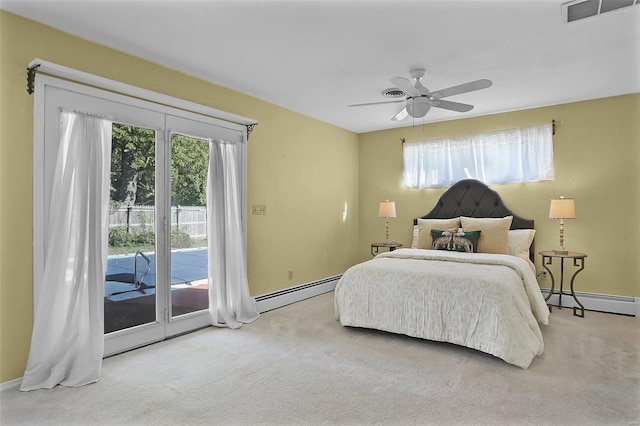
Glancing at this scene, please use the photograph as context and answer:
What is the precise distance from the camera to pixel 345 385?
2537mm

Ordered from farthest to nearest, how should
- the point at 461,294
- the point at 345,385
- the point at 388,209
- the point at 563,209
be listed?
the point at 388,209 < the point at 563,209 < the point at 461,294 < the point at 345,385

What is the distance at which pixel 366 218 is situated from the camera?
629 centimetres

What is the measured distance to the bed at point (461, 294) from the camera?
9.64 feet

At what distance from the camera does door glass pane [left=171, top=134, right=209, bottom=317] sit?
140 inches

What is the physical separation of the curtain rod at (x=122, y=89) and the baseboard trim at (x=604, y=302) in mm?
4366

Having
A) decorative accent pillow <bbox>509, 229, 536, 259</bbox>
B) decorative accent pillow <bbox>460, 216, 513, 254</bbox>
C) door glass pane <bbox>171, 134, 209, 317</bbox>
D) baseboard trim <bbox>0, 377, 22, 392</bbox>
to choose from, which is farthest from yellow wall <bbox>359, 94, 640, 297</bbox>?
baseboard trim <bbox>0, 377, 22, 392</bbox>

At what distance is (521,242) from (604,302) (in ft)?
3.77

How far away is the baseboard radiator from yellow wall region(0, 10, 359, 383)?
0.09 metres

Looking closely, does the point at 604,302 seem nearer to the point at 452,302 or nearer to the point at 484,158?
the point at 484,158

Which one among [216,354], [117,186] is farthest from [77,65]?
[216,354]

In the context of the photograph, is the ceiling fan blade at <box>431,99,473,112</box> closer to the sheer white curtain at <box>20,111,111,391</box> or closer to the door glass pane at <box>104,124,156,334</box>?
the door glass pane at <box>104,124,156,334</box>

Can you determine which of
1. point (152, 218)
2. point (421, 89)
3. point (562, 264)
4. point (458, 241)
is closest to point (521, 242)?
point (562, 264)

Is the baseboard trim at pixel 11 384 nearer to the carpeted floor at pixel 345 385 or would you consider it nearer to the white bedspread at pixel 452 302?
the carpeted floor at pixel 345 385

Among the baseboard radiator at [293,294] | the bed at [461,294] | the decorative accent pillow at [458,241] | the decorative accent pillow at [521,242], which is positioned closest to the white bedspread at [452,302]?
the bed at [461,294]
